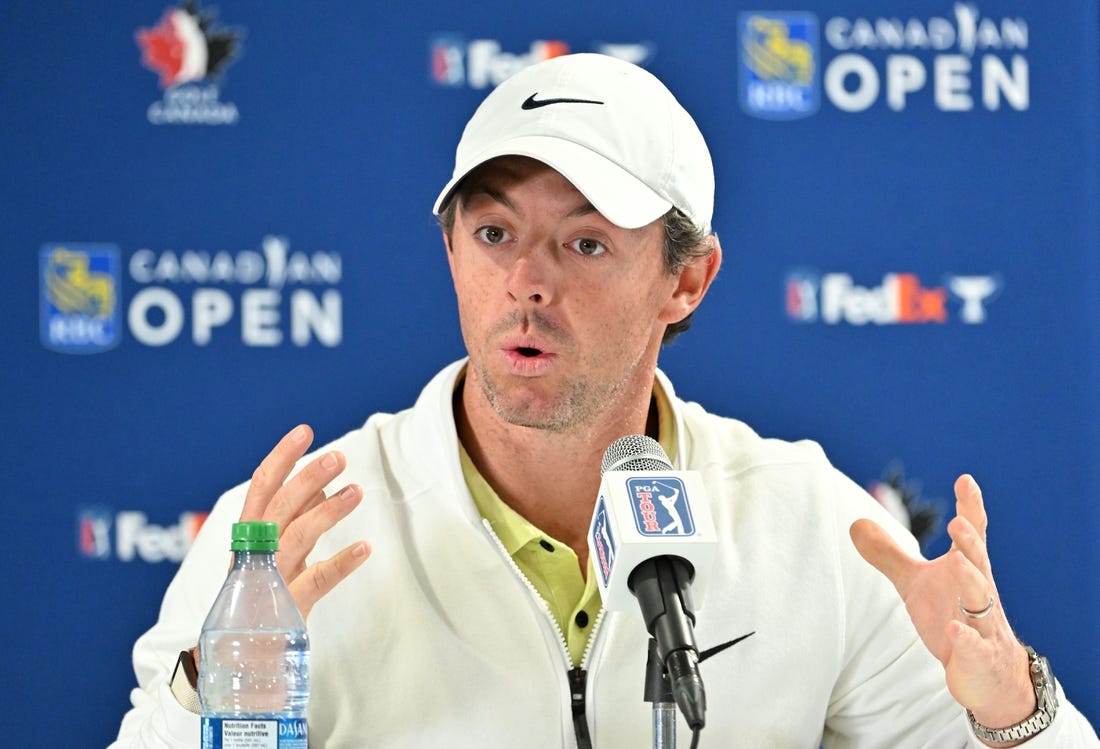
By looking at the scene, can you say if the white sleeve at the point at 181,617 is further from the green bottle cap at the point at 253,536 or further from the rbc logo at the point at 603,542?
the rbc logo at the point at 603,542

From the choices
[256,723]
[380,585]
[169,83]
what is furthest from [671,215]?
[169,83]

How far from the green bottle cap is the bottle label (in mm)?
156

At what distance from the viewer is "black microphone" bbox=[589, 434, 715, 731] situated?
1153mm

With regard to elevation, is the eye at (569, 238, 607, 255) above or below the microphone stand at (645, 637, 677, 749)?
above

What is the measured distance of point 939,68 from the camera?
282cm

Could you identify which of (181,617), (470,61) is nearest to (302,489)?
(181,617)

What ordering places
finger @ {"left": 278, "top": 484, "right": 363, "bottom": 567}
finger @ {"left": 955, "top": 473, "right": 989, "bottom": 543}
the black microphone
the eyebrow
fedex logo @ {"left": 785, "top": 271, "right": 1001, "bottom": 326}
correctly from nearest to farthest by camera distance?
the black microphone < finger @ {"left": 278, "top": 484, "right": 363, "bottom": 567} < finger @ {"left": 955, "top": 473, "right": 989, "bottom": 543} < the eyebrow < fedex logo @ {"left": 785, "top": 271, "right": 1001, "bottom": 326}

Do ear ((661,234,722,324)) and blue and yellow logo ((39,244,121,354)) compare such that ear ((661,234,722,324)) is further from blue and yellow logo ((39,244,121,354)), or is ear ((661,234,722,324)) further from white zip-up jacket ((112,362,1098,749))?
blue and yellow logo ((39,244,121,354))

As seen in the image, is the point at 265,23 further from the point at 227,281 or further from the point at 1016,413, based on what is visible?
the point at 1016,413

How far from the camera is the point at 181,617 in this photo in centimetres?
175

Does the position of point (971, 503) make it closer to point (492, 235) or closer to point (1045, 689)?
point (1045, 689)

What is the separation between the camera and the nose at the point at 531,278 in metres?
1.71

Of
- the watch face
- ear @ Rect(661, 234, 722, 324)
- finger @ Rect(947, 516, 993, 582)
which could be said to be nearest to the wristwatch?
the watch face

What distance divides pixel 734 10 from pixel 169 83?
3.57 ft
